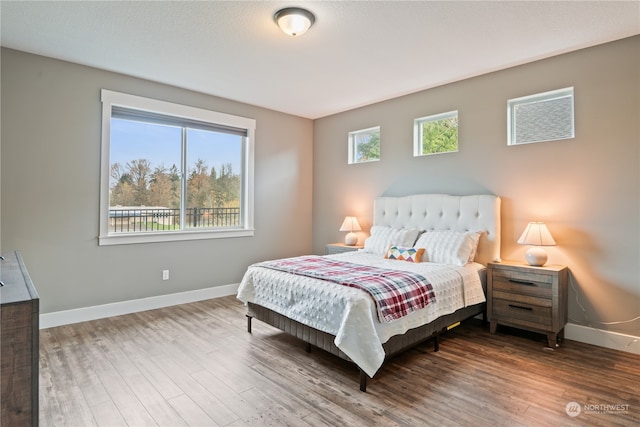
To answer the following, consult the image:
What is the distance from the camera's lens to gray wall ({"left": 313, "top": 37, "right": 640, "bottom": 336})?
9.76ft

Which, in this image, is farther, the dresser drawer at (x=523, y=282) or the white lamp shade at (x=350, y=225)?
the white lamp shade at (x=350, y=225)

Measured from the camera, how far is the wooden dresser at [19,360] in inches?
42.1

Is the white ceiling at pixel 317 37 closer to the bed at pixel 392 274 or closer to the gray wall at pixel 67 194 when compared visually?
the gray wall at pixel 67 194

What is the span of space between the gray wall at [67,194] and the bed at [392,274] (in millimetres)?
1442

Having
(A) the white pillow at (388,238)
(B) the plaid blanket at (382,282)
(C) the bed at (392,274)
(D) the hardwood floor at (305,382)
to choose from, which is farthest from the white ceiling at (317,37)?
(D) the hardwood floor at (305,382)

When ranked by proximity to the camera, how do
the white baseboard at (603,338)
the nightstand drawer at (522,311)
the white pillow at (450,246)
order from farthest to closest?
the white pillow at (450,246) < the nightstand drawer at (522,311) < the white baseboard at (603,338)

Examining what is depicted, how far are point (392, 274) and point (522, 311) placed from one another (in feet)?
4.50

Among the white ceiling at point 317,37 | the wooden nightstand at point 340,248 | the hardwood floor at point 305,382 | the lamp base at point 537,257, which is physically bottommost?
the hardwood floor at point 305,382

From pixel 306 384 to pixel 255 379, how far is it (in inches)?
14.5

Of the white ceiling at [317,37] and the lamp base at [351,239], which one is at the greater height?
the white ceiling at [317,37]

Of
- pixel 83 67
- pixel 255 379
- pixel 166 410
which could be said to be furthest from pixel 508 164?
pixel 83 67

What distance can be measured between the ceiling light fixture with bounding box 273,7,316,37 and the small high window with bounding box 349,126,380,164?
2452mm

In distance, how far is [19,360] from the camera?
109 cm

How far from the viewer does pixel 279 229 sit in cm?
537
